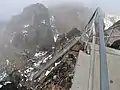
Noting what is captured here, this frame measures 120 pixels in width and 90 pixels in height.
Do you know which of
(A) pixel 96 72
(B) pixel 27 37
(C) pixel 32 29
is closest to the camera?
(A) pixel 96 72

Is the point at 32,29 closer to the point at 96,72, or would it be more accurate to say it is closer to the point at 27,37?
the point at 27,37

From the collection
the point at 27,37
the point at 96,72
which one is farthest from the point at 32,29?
the point at 96,72

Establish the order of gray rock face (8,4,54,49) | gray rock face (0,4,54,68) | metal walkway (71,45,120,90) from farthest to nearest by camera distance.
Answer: gray rock face (8,4,54,49) → gray rock face (0,4,54,68) → metal walkway (71,45,120,90)

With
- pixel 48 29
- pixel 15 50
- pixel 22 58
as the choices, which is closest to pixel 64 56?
pixel 22 58

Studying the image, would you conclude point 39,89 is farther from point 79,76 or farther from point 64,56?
point 79,76

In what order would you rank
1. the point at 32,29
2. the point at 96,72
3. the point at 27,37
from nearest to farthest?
1. the point at 96,72
2. the point at 27,37
3. the point at 32,29

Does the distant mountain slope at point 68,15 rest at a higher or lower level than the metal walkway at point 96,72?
lower

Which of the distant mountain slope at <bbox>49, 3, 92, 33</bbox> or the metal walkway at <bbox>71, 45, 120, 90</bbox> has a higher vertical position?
the metal walkway at <bbox>71, 45, 120, 90</bbox>

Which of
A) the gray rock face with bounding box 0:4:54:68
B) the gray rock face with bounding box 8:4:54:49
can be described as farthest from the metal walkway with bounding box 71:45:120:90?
the gray rock face with bounding box 8:4:54:49

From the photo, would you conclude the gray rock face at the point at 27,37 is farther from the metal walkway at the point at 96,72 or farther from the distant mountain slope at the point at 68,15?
the metal walkway at the point at 96,72

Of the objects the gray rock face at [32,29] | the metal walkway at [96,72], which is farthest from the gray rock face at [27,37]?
the metal walkway at [96,72]

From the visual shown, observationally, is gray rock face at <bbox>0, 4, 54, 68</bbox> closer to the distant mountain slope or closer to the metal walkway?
the distant mountain slope

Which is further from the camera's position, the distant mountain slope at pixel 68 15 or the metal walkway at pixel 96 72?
the distant mountain slope at pixel 68 15
